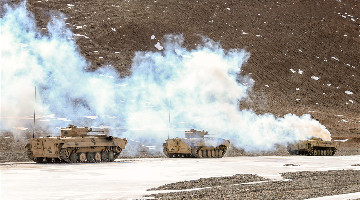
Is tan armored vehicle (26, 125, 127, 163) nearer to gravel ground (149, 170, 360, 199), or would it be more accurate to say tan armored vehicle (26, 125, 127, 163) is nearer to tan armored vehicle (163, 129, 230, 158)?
tan armored vehicle (163, 129, 230, 158)

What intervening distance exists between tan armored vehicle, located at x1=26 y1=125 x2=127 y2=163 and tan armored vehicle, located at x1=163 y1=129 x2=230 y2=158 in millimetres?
6190

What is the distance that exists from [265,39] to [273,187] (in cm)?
8342

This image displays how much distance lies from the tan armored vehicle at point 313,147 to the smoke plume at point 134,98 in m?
1.61

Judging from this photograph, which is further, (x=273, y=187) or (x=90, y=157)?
(x=90, y=157)

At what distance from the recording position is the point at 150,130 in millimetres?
62562

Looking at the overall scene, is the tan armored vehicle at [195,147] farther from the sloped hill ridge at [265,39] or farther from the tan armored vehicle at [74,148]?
the sloped hill ridge at [265,39]

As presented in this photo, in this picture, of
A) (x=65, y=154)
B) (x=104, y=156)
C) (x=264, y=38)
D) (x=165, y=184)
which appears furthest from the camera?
(x=264, y=38)

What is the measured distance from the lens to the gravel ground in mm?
18156

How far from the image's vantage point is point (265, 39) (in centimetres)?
10250

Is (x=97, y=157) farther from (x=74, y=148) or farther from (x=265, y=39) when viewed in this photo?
(x=265, y=39)

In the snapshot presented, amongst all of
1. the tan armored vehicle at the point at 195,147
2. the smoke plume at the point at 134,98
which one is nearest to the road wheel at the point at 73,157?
the tan armored vehicle at the point at 195,147

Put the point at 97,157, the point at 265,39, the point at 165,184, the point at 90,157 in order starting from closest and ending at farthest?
the point at 165,184
the point at 90,157
the point at 97,157
the point at 265,39

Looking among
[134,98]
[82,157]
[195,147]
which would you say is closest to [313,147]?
[195,147]

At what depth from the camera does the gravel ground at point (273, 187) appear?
18156 mm
